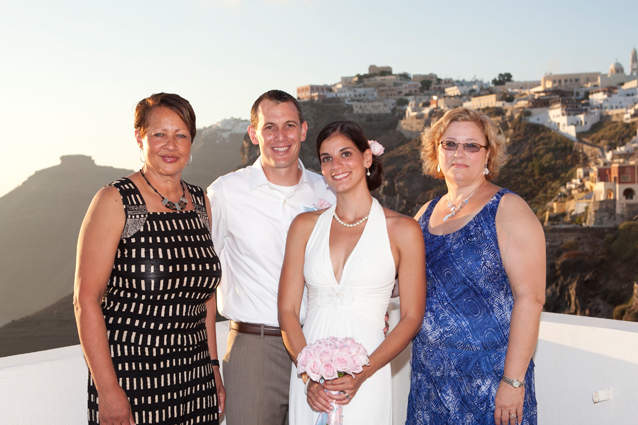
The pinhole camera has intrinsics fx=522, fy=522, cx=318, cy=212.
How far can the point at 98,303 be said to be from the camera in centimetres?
187

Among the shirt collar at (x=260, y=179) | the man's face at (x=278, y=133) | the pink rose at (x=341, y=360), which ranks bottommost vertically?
the pink rose at (x=341, y=360)

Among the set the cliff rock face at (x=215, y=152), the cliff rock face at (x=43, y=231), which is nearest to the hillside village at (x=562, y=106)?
the cliff rock face at (x=215, y=152)

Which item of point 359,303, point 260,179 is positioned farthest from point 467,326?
point 260,179

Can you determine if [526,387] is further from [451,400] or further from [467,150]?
[467,150]

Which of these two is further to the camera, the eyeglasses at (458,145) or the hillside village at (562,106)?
the hillside village at (562,106)

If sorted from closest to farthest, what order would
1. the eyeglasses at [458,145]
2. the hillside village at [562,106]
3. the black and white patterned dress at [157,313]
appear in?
the black and white patterned dress at [157,313] < the eyeglasses at [458,145] < the hillside village at [562,106]

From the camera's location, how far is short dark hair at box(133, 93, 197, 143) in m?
2.10

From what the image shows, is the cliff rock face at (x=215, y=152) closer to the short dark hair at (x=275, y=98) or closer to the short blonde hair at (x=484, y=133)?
the short dark hair at (x=275, y=98)

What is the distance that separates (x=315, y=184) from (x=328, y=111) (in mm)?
86529

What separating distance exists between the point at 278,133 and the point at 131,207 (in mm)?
880

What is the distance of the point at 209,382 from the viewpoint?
2186mm

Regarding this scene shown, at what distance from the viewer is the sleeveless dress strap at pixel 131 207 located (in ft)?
6.41

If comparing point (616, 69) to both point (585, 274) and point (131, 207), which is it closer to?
point (585, 274)

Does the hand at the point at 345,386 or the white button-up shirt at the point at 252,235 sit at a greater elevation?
the white button-up shirt at the point at 252,235
